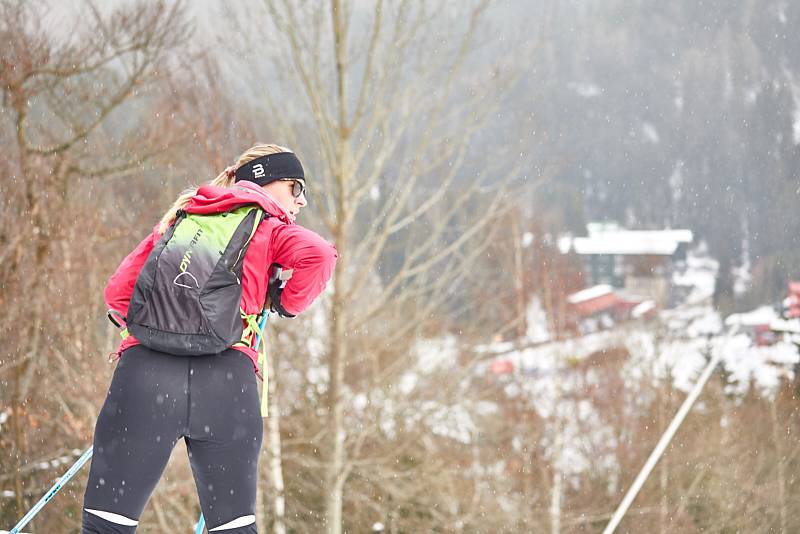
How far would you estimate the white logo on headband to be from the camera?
1475 millimetres

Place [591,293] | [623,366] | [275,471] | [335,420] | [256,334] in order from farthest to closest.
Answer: [591,293] → [623,366] → [335,420] → [275,471] → [256,334]

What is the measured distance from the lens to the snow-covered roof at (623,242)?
26828 millimetres

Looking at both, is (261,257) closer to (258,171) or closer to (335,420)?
(258,171)

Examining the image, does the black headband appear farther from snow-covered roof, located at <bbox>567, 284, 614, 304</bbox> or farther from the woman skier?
snow-covered roof, located at <bbox>567, 284, 614, 304</bbox>

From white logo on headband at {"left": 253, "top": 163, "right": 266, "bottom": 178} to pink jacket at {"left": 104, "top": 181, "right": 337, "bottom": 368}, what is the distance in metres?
0.11

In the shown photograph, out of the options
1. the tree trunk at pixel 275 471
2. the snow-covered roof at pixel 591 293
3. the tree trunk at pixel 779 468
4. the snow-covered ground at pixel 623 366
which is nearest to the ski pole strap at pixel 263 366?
the tree trunk at pixel 275 471

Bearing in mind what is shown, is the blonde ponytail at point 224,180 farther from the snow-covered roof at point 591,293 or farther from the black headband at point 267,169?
the snow-covered roof at point 591,293

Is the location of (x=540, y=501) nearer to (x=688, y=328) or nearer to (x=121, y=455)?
(x=688, y=328)

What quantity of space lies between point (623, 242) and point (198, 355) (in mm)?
28664

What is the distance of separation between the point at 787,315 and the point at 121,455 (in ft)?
85.6

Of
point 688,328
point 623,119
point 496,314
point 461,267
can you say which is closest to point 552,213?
point 688,328

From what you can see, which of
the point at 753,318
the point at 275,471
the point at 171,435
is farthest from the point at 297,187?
the point at 753,318

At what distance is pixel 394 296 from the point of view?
475 inches

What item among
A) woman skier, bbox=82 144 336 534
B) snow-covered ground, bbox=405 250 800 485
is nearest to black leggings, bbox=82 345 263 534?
woman skier, bbox=82 144 336 534
